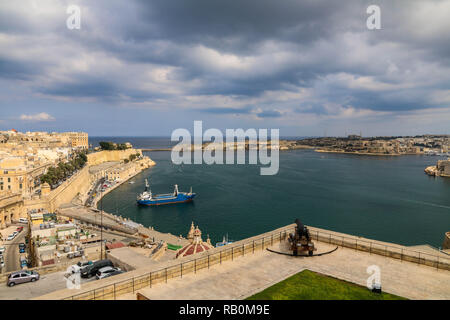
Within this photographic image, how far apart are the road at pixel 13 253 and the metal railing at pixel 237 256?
13.3 metres

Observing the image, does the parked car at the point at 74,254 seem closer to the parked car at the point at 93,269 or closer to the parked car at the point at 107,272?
the parked car at the point at 93,269

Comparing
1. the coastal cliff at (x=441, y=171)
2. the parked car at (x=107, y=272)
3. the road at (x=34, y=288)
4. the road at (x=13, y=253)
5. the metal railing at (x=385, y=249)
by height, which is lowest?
the road at (x=13, y=253)

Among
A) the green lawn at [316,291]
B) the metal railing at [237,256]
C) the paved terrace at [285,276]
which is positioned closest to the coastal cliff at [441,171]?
the metal railing at [237,256]

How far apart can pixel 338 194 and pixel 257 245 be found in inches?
1583

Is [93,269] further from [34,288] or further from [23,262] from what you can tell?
[23,262]

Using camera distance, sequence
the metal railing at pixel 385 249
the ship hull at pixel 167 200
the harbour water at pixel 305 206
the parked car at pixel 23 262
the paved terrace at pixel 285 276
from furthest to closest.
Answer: the ship hull at pixel 167 200, the harbour water at pixel 305 206, the parked car at pixel 23 262, the metal railing at pixel 385 249, the paved terrace at pixel 285 276

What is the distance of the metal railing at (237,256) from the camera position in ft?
21.6

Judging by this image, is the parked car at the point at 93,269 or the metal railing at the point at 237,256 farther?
the parked car at the point at 93,269

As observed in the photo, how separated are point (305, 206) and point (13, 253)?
31192 mm

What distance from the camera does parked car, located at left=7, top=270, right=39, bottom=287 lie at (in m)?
10.4

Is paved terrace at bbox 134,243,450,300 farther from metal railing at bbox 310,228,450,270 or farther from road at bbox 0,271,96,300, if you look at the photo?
road at bbox 0,271,96,300

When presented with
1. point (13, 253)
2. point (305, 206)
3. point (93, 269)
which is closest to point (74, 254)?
point (93, 269)

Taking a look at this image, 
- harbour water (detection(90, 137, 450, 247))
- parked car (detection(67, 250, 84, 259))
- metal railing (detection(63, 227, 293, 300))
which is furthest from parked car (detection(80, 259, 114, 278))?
harbour water (detection(90, 137, 450, 247))

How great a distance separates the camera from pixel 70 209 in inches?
1291
